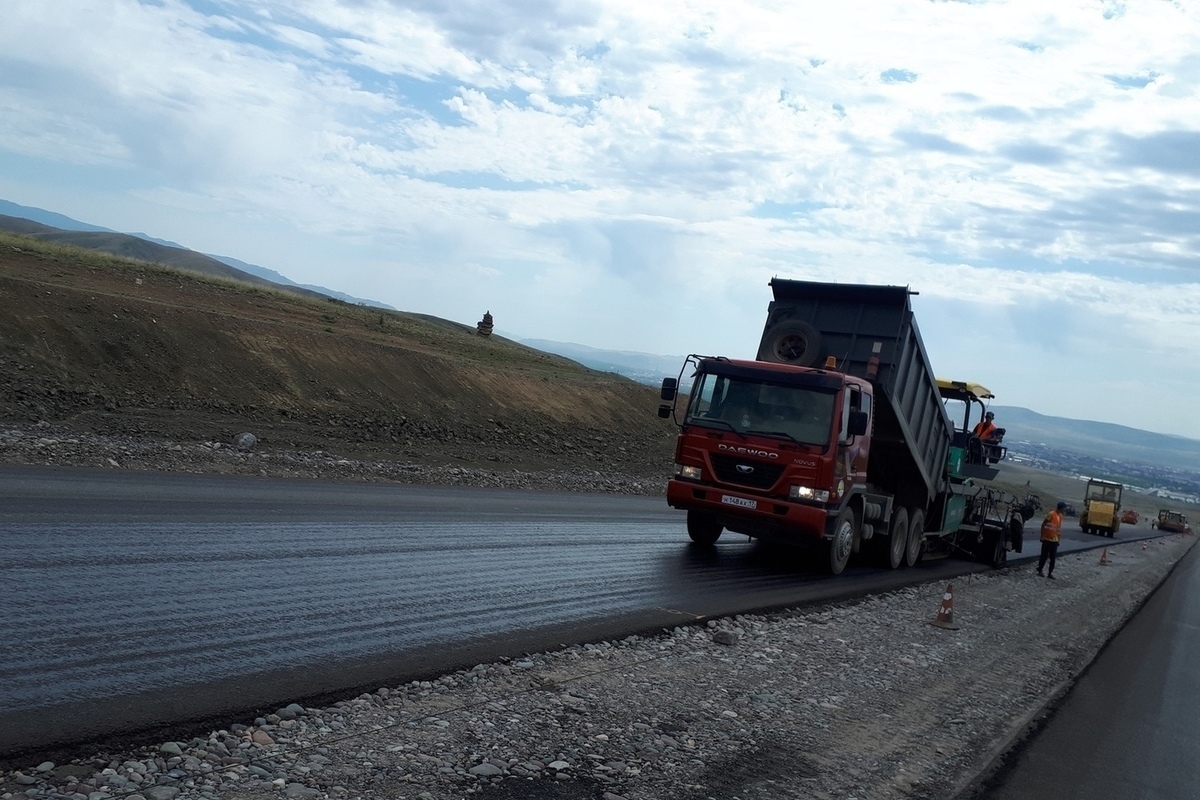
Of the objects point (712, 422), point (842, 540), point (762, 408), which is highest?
point (762, 408)

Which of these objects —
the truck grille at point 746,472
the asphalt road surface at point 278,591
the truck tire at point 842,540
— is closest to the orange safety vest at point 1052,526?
the asphalt road surface at point 278,591

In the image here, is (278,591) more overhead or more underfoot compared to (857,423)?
more underfoot

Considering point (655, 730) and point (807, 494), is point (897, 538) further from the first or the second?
point (655, 730)

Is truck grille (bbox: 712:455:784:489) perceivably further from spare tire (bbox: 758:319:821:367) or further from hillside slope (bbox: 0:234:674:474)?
hillside slope (bbox: 0:234:674:474)

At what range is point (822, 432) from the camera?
1377cm

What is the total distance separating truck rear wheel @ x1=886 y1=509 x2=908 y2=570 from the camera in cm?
1755

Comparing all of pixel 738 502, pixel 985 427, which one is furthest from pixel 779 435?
pixel 985 427

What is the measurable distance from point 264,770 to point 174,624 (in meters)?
2.45

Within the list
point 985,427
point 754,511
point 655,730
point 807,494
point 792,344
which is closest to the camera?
point 655,730

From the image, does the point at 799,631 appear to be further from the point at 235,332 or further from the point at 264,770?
the point at 235,332

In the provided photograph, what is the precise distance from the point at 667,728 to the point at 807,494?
744 centimetres

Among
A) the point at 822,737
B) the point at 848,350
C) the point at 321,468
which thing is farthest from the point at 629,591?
the point at 321,468

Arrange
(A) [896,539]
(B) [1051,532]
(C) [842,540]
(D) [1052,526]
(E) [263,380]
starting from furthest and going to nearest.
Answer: (E) [263,380] → (B) [1051,532] → (D) [1052,526] → (A) [896,539] → (C) [842,540]

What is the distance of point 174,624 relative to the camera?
276 inches
